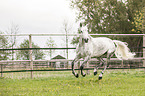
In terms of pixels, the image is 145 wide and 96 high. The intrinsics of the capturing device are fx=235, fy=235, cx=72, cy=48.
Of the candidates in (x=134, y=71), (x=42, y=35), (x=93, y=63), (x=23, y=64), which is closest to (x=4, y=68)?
(x=23, y=64)

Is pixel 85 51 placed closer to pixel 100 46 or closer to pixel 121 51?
pixel 100 46

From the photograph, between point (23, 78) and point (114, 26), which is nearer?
point (23, 78)

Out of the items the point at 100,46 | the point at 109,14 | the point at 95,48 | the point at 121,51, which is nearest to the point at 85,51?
the point at 95,48

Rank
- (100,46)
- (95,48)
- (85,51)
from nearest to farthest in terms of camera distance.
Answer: (85,51) < (95,48) < (100,46)

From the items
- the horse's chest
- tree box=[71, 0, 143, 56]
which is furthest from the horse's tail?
tree box=[71, 0, 143, 56]

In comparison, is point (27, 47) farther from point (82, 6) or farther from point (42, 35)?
point (82, 6)

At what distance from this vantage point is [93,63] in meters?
9.16

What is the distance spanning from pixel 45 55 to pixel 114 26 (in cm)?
1877

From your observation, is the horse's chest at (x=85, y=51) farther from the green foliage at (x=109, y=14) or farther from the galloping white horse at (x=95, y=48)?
the green foliage at (x=109, y=14)

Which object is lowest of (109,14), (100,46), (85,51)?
(85,51)

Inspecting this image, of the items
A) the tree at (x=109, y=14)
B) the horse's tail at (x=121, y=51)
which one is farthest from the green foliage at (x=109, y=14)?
the horse's tail at (x=121, y=51)

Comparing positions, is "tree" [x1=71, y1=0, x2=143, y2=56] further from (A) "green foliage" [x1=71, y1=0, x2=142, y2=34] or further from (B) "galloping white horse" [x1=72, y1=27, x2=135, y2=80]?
(B) "galloping white horse" [x1=72, y1=27, x2=135, y2=80]

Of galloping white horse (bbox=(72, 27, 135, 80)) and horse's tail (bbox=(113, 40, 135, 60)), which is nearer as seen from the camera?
galloping white horse (bbox=(72, 27, 135, 80))

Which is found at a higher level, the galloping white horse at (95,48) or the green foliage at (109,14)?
the green foliage at (109,14)
